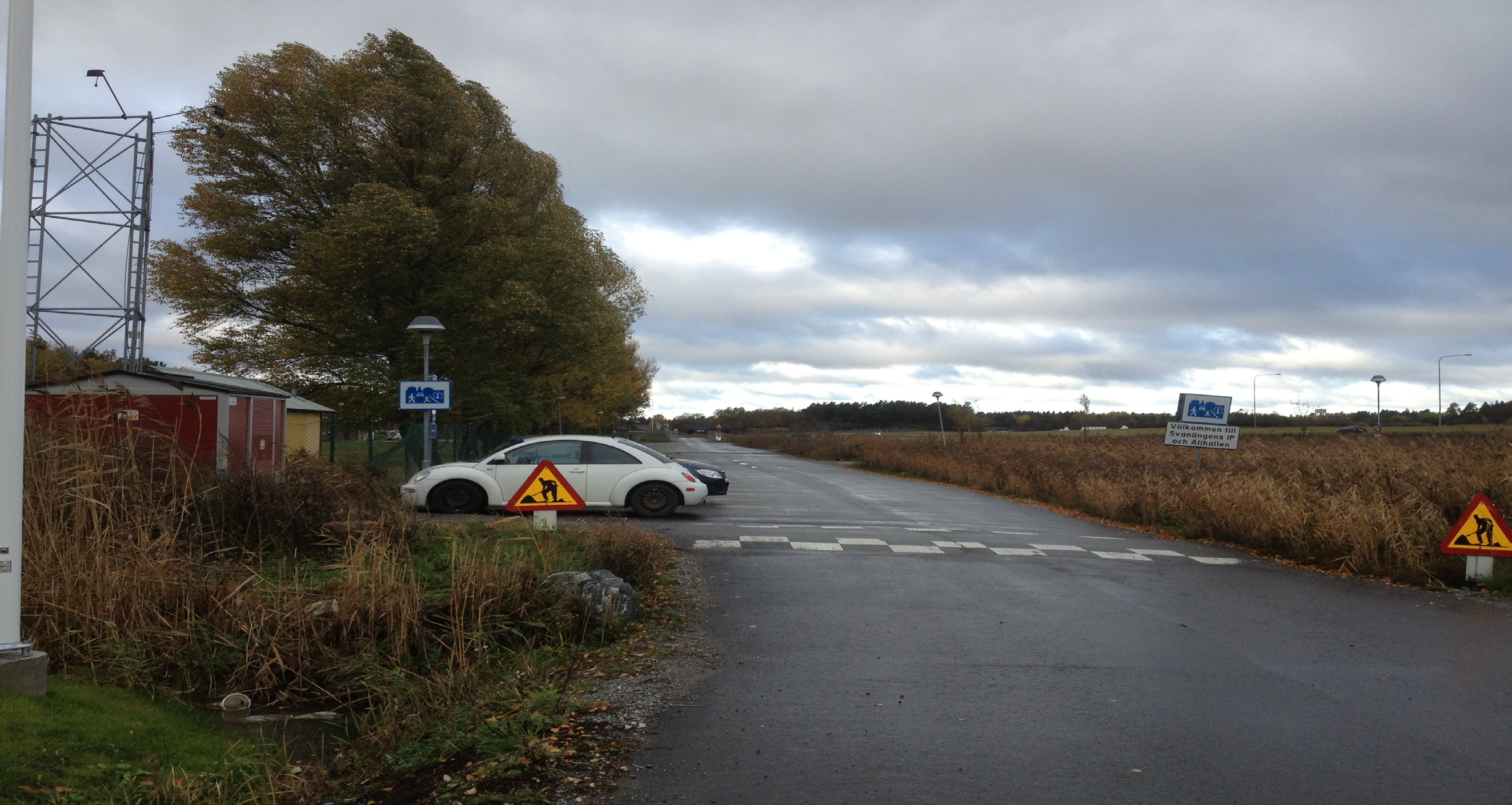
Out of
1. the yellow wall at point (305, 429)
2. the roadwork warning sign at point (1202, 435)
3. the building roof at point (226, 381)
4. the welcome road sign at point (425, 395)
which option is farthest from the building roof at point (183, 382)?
the roadwork warning sign at point (1202, 435)

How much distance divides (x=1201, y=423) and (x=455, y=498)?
1468 cm

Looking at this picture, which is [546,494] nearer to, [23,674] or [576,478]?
[23,674]

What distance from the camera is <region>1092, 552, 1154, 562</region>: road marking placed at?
13.4 meters

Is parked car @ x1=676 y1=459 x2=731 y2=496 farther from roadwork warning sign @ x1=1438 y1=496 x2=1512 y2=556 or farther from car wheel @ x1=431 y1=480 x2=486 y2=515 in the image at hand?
roadwork warning sign @ x1=1438 y1=496 x2=1512 y2=556

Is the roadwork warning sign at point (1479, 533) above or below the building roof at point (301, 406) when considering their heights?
below

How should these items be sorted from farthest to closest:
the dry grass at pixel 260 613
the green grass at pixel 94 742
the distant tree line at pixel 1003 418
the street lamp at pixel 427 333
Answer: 1. the distant tree line at pixel 1003 418
2. the street lamp at pixel 427 333
3. the dry grass at pixel 260 613
4. the green grass at pixel 94 742

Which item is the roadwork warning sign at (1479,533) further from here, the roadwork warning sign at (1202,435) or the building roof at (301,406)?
the building roof at (301,406)

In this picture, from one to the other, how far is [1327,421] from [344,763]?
8626 centimetres

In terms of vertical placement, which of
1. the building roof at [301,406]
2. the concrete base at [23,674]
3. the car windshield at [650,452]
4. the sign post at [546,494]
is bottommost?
the concrete base at [23,674]

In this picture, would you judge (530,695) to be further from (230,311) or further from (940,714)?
(230,311)

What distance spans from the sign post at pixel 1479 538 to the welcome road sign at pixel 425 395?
49.0 ft


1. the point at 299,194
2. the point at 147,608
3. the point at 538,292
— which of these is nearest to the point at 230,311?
the point at 299,194

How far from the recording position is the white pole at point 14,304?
17.3 feet

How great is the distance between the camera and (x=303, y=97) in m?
26.6
